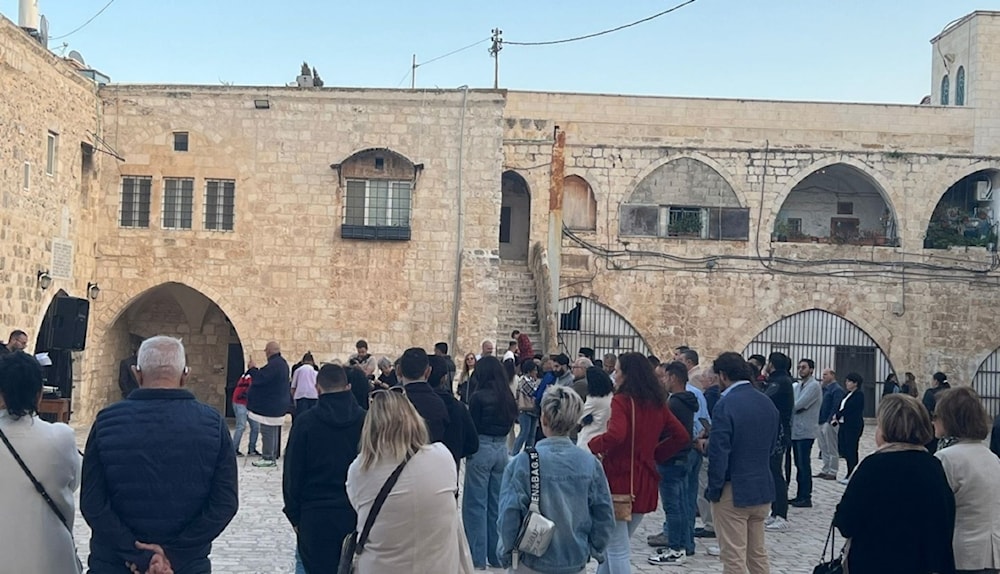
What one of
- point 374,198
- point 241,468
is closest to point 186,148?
point 374,198

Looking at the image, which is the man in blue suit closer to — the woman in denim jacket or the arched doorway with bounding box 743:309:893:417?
the woman in denim jacket

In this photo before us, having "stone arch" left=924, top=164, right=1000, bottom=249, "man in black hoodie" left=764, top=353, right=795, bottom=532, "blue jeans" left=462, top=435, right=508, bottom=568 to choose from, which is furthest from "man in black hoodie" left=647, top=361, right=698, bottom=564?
"stone arch" left=924, top=164, right=1000, bottom=249

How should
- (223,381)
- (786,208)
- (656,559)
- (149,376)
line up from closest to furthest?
(149,376) → (656,559) → (223,381) → (786,208)

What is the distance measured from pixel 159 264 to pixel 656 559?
12.6 metres

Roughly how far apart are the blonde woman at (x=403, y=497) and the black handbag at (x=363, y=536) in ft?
0.06

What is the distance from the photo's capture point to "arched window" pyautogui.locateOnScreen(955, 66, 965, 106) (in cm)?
2777

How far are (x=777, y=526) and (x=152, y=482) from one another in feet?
24.0

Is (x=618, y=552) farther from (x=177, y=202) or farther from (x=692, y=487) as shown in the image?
(x=177, y=202)

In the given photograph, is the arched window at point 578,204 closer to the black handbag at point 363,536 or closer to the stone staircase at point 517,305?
the stone staircase at point 517,305

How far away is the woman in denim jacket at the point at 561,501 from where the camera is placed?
15.6 ft

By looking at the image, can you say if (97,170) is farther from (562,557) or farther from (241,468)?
(562,557)

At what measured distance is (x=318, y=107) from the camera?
18.1 metres

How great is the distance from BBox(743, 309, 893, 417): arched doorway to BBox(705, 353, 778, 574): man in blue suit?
15.7m

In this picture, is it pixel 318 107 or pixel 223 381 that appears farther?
pixel 223 381
